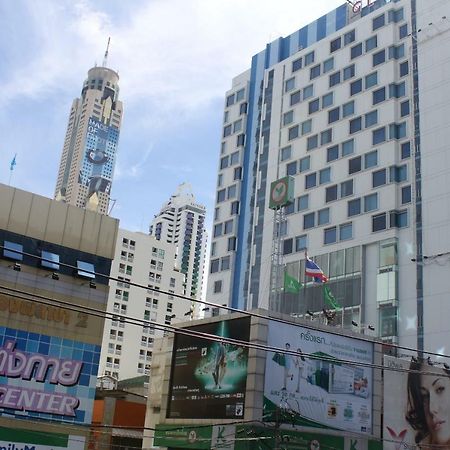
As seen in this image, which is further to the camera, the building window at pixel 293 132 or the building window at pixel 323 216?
the building window at pixel 293 132

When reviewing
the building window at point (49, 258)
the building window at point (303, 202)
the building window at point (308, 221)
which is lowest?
the building window at point (49, 258)

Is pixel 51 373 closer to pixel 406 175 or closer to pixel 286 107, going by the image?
pixel 406 175

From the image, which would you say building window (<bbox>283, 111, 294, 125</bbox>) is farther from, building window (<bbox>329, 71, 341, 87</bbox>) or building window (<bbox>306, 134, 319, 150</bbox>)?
building window (<bbox>329, 71, 341, 87</bbox>)

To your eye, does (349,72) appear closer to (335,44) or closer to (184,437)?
(335,44)

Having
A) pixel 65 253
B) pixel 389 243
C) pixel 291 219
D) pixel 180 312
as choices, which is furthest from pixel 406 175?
pixel 180 312

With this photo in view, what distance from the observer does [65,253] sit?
35.4 metres

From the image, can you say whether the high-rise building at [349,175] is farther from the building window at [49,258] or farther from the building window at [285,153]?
the building window at [49,258]

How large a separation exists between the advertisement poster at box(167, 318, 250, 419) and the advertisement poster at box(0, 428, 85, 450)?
35.7 feet

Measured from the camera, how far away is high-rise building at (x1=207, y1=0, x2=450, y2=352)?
67.2 metres

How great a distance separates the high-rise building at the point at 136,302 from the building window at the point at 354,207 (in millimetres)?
57411

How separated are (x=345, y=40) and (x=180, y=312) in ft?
237

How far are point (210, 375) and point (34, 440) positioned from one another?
1396cm

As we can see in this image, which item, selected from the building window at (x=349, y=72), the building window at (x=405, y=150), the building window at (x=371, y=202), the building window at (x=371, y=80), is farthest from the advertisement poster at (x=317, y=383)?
the building window at (x=349, y=72)

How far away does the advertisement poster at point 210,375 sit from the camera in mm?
41500
